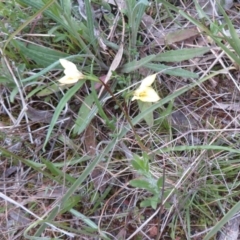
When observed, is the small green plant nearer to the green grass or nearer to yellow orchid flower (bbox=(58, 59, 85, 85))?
the green grass

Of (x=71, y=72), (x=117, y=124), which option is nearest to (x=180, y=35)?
(x=117, y=124)

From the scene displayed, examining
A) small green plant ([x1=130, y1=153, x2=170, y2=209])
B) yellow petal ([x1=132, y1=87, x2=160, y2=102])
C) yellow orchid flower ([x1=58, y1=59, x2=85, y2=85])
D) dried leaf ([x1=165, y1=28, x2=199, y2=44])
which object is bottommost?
small green plant ([x1=130, y1=153, x2=170, y2=209])

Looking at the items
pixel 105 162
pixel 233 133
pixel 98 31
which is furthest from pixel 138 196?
pixel 98 31

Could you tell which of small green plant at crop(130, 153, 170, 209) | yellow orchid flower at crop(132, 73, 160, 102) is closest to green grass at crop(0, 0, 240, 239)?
small green plant at crop(130, 153, 170, 209)

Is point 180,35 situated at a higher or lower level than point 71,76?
lower

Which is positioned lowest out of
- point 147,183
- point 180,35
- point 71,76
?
point 147,183

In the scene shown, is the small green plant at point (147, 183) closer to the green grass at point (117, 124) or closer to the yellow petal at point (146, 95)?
the green grass at point (117, 124)

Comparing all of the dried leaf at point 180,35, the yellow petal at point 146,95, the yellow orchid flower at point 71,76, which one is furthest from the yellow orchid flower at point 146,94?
the dried leaf at point 180,35

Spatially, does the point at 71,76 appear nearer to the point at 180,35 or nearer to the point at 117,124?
the point at 117,124

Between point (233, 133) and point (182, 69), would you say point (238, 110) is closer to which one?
point (233, 133)
